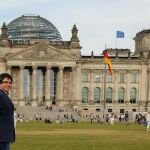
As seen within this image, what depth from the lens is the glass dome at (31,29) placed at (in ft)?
502

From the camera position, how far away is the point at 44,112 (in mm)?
124188

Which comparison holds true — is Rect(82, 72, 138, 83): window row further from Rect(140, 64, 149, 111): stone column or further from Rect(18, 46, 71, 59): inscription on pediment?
Rect(18, 46, 71, 59): inscription on pediment

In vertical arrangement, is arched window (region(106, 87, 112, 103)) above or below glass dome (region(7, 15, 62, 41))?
below

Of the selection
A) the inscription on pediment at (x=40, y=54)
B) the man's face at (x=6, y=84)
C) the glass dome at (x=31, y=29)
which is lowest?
the man's face at (x=6, y=84)

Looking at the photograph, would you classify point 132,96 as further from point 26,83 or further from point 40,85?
point 26,83

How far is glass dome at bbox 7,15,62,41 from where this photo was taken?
502ft

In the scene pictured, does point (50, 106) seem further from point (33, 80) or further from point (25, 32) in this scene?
point (25, 32)

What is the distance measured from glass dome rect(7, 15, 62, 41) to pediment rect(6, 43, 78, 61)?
13.3 m

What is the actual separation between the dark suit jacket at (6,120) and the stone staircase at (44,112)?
104m

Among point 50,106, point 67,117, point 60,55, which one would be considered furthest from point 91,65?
point 67,117

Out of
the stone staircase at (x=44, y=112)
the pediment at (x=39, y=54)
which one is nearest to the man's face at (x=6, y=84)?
the stone staircase at (x=44, y=112)

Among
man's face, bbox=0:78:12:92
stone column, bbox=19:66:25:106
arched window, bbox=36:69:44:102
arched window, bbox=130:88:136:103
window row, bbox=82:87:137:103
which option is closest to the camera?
man's face, bbox=0:78:12:92

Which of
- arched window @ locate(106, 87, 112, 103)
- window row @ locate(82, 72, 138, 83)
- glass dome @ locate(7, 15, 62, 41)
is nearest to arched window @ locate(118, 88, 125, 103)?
arched window @ locate(106, 87, 112, 103)

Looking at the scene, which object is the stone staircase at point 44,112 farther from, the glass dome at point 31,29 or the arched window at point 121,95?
the glass dome at point 31,29
